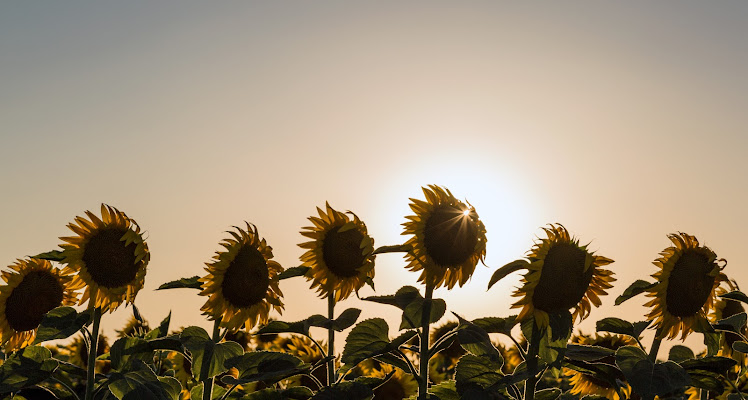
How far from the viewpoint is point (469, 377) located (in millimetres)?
5152

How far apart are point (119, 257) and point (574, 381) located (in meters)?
4.18

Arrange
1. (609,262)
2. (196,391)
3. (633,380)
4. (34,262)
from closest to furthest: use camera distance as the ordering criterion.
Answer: (633,380)
(609,262)
(196,391)
(34,262)

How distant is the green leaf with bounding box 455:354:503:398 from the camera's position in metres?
5.12

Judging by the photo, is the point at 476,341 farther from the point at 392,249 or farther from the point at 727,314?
the point at 727,314

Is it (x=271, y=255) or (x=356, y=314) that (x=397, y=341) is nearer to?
(x=356, y=314)

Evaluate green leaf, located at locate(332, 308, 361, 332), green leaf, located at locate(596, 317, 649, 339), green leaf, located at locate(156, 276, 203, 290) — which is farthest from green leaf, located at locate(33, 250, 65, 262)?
green leaf, located at locate(596, 317, 649, 339)

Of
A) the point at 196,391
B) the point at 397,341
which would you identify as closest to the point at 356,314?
the point at 397,341

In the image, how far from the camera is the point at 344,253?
20.4 feet

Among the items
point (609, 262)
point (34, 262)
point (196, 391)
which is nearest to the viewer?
point (609, 262)

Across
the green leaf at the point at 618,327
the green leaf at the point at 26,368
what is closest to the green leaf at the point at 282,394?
the green leaf at the point at 26,368

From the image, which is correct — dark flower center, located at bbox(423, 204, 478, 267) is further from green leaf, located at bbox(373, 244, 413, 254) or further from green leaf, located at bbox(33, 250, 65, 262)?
green leaf, located at bbox(33, 250, 65, 262)

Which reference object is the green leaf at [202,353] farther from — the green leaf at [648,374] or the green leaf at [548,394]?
the green leaf at [648,374]

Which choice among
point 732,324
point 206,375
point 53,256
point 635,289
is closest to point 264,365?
point 206,375

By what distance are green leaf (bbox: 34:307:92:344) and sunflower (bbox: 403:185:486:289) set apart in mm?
2509
